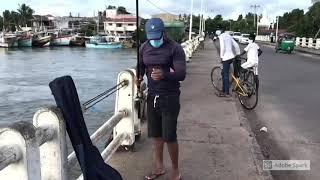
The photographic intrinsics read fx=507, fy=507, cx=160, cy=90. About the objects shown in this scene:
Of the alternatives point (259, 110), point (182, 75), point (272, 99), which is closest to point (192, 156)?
point (182, 75)

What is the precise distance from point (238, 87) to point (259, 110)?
98 centimetres

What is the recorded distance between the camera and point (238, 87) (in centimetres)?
1219

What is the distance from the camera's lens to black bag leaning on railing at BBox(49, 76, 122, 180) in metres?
3.60

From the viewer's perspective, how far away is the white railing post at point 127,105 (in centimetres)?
661

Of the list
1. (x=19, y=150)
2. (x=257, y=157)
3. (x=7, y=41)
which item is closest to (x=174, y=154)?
(x=257, y=157)

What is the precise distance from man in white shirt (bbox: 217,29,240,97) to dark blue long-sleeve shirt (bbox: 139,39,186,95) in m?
7.17

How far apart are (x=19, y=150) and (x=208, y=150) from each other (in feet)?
14.1

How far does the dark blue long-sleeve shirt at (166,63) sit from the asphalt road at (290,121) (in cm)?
208

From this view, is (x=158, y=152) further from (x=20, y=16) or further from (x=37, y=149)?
(x=20, y=16)

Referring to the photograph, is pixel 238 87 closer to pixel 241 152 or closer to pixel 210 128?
pixel 210 128

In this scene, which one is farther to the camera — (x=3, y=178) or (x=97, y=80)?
(x=97, y=80)

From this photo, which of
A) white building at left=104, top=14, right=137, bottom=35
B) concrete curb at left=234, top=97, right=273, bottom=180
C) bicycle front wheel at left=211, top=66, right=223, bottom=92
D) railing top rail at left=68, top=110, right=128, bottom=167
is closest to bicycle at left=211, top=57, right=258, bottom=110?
bicycle front wheel at left=211, top=66, right=223, bottom=92

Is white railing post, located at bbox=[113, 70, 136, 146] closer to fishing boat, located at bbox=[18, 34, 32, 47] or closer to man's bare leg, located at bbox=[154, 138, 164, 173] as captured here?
man's bare leg, located at bbox=[154, 138, 164, 173]

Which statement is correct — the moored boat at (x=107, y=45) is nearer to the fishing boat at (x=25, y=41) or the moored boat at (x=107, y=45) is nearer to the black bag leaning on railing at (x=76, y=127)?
the fishing boat at (x=25, y=41)
